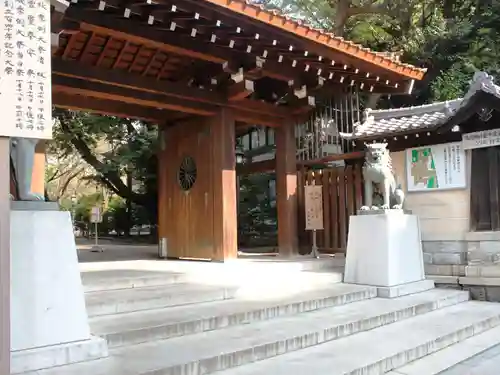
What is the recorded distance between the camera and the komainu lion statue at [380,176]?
6648 millimetres

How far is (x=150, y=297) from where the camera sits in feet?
15.8

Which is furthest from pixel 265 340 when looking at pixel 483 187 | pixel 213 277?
pixel 483 187

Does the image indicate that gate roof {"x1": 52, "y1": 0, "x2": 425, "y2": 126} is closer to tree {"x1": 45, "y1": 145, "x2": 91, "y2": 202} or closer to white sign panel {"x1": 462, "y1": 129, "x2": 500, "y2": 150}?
white sign panel {"x1": 462, "y1": 129, "x2": 500, "y2": 150}

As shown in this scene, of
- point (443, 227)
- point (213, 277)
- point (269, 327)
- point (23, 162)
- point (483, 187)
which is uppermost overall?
point (23, 162)

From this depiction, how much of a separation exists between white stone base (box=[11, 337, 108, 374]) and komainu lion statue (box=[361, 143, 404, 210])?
14.2 ft

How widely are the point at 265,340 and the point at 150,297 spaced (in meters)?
1.37

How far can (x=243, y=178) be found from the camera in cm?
1534

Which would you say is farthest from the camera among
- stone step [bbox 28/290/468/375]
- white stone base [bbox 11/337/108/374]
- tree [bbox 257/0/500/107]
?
tree [bbox 257/0/500/107]

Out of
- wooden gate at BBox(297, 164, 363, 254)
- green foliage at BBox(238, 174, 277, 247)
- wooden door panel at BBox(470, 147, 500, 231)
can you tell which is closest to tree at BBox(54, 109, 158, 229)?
green foliage at BBox(238, 174, 277, 247)

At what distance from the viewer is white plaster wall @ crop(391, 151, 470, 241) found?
714 cm

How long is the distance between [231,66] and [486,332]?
185 inches

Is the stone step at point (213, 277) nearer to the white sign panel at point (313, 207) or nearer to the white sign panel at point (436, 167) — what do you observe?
the white sign panel at point (313, 207)

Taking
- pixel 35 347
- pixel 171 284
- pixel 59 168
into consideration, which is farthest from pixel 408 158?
pixel 59 168

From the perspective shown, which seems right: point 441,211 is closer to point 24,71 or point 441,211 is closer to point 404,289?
point 404,289
